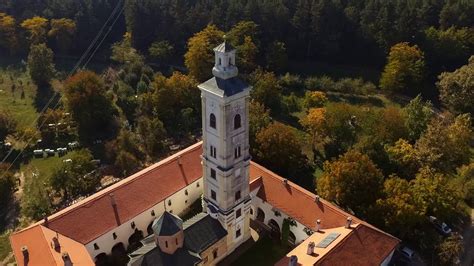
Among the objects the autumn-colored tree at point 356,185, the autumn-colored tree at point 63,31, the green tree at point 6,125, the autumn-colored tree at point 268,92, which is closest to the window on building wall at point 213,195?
the autumn-colored tree at point 356,185

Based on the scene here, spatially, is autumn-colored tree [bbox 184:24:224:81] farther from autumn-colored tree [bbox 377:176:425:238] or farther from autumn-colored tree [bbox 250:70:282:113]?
autumn-colored tree [bbox 377:176:425:238]

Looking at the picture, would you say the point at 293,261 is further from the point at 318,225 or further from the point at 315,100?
the point at 315,100

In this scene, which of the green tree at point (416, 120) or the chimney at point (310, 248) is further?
the green tree at point (416, 120)

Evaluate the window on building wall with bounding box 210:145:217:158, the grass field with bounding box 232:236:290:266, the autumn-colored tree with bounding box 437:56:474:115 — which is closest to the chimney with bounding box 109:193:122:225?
the window on building wall with bounding box 210:145:217:158

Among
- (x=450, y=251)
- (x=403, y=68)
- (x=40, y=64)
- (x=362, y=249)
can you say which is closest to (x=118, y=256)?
(x=362, y=249)

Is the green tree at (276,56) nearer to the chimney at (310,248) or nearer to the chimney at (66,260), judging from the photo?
the chimney at (310,248)

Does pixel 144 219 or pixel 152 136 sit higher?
pixel 152 136
